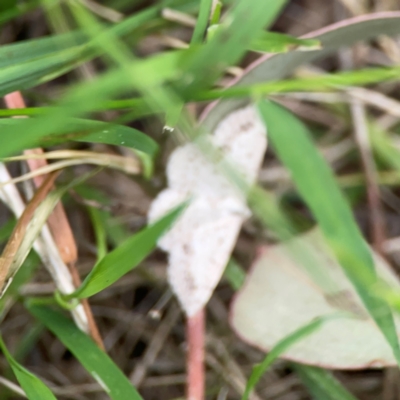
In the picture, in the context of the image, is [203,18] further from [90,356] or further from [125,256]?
[90,356]

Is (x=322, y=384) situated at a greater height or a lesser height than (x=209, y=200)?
lesser

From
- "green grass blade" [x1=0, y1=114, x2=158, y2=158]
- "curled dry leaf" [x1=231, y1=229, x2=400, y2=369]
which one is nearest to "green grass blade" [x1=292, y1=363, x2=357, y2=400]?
"curled dry leaf" [x1=231, y1=229, x2=400, y2=369]

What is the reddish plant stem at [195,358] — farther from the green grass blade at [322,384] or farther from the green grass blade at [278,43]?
the green grass blade at [278,43]

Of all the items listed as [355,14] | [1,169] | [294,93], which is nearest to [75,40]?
[1,169]

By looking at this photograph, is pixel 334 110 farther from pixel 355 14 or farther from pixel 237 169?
pixel 237 169

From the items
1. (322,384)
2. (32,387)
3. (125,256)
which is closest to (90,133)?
(125,256)

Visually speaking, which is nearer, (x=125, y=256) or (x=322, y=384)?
(x=125, y=256)
